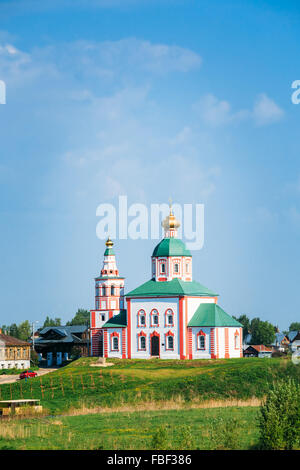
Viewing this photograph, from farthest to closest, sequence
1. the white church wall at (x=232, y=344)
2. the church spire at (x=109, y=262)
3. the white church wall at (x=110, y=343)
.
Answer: the church spire at (x=109, y=262), the white church wall at (x=110, y=343), the white church wall at (x=232, y=344)

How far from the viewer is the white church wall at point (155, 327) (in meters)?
69.1

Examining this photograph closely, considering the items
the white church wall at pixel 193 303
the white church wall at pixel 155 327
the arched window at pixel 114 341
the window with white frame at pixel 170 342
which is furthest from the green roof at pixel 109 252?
the window with white frame at pixel 170 342

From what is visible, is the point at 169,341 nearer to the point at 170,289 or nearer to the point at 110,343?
the point at 170,289

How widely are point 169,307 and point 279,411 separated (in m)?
46.9

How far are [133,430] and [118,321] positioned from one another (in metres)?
45.9

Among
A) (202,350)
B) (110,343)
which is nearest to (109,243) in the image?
(110,343)

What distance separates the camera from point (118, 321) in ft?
240

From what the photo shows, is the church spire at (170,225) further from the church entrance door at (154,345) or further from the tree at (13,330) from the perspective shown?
the tree at (13,330)

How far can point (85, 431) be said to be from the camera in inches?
1092

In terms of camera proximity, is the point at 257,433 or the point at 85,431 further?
the point at 85,431

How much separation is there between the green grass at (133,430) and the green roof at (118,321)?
3812 centimetres
